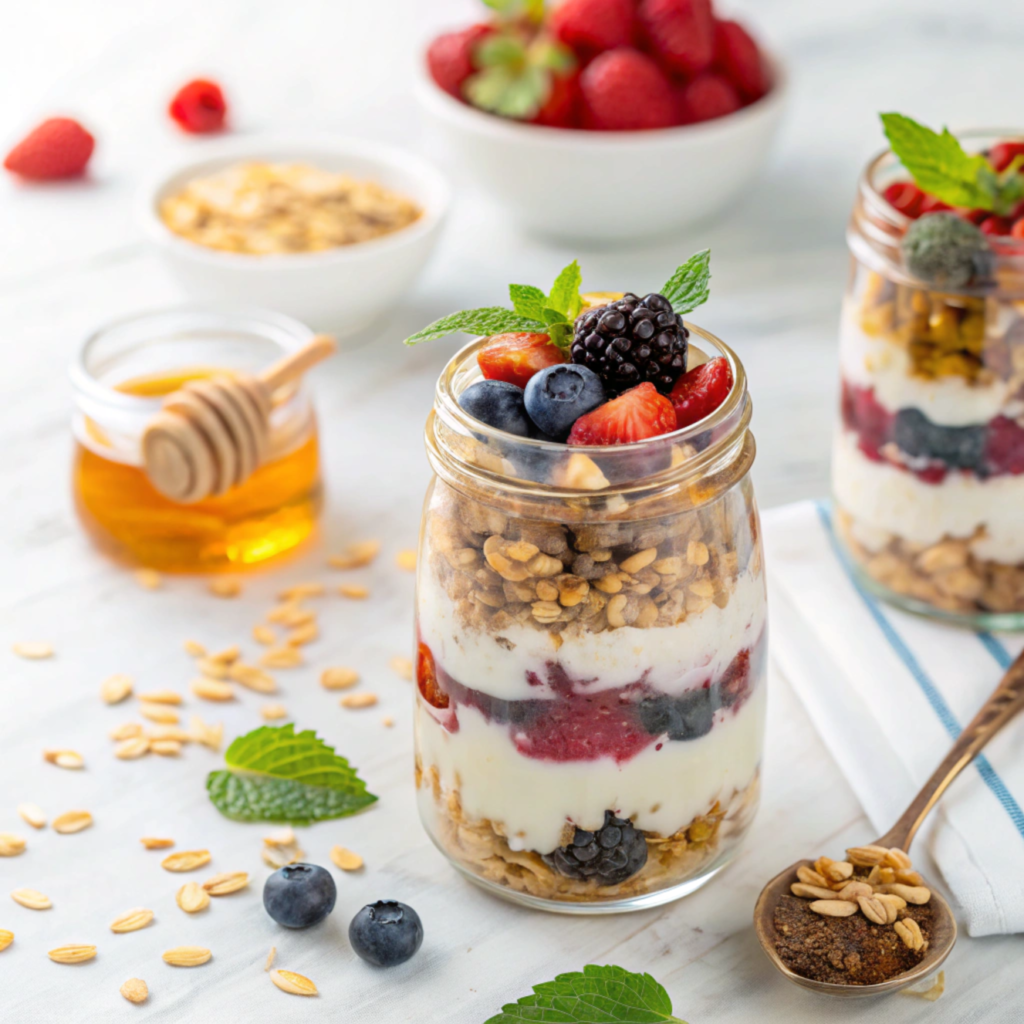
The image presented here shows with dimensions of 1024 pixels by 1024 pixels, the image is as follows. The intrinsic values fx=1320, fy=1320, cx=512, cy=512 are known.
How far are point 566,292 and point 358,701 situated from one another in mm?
469

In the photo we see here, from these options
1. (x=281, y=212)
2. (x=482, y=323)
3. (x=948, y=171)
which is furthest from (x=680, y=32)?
(x=482, y=323)

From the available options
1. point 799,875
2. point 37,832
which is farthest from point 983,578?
point 37,832

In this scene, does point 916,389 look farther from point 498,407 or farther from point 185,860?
point 185,860

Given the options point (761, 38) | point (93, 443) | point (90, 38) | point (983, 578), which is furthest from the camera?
point (90, 38)

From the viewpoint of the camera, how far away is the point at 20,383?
5.50 feet

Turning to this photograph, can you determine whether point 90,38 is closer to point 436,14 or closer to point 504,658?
point 436,14

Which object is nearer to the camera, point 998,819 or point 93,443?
point 998,819


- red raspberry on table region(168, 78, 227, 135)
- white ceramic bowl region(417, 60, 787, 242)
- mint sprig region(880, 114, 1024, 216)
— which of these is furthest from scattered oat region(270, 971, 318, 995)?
red raspberry on table region(168, 78, 227, 135)

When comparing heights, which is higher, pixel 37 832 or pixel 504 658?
pixel 504 658

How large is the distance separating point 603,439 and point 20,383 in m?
1.11

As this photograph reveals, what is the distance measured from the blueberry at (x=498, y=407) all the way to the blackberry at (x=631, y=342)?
53 millimetres

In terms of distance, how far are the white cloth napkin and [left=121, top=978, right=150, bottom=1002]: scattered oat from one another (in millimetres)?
567

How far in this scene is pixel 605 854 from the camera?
0.92 metres

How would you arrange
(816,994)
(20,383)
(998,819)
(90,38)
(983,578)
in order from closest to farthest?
(816,994)
(998,819)
(983,578)
(20,383)
(90,38)
